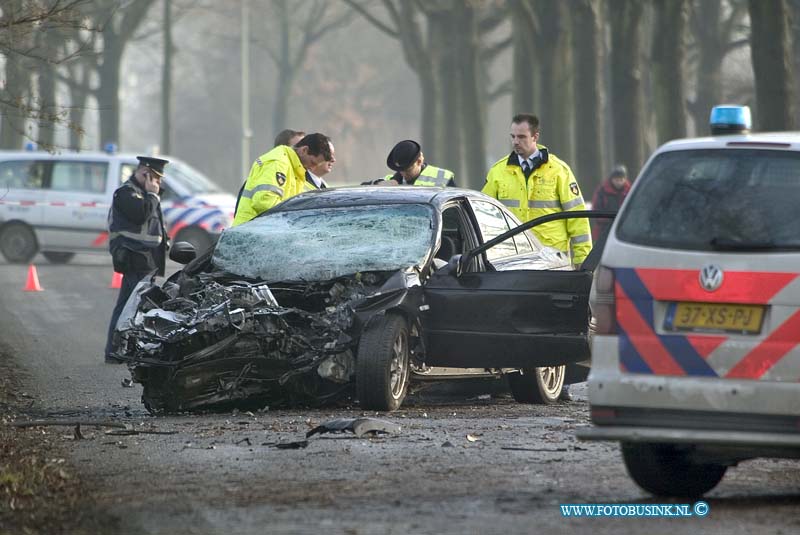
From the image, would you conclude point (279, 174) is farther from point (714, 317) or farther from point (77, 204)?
point (77, 204)

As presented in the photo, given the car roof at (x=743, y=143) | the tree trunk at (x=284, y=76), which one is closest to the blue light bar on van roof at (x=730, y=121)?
the car roof at (x=743, y=143)

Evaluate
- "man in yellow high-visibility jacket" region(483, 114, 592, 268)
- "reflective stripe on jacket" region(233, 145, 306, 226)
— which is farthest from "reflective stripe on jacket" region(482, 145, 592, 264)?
"reflective stripe on jacket" region(233, 145, 306, 226)

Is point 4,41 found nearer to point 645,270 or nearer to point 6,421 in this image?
point 6,421

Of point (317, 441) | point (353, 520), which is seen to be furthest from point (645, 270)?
point (317, 441)

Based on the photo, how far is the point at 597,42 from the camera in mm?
28766

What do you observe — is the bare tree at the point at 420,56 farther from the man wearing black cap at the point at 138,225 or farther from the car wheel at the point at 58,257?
the man wearing black cap at the point at 138,225

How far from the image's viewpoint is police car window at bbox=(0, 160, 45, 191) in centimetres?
2644

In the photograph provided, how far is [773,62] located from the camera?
20.0m

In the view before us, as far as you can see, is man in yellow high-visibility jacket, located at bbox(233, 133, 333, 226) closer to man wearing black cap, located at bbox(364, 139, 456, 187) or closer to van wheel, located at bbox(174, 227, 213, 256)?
man wearing black cap, located at bbox(364, 139, 456, 187)

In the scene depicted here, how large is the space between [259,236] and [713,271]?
4.82 m

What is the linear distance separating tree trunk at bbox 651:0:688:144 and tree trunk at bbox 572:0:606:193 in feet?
5.12

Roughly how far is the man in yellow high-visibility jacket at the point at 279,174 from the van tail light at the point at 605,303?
5.38 meters

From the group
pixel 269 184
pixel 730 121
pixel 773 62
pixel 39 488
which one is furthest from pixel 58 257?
pixel 730 121

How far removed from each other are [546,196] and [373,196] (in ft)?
5.87
